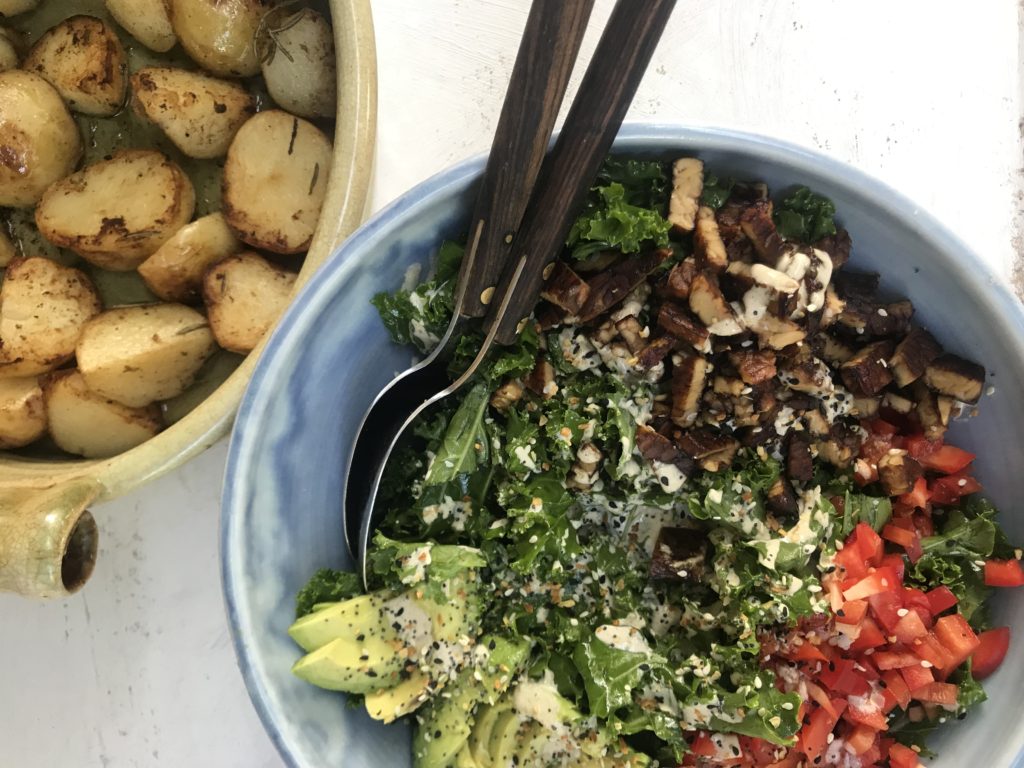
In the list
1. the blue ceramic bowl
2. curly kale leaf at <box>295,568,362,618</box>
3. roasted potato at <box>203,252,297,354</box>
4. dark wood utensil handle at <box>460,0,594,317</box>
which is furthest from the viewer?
roasted potato at <box>203,252,297,354</box>

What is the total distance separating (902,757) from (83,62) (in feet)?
6.21

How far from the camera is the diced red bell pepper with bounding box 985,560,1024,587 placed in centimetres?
130

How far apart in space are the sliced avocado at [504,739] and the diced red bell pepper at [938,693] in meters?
0.66

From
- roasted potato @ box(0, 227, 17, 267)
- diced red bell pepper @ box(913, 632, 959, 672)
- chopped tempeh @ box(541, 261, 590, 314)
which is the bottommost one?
roasted potato @ box(0, 227, 17, 267)

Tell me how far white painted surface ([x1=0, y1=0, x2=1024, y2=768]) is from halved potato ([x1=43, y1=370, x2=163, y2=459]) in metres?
0.12

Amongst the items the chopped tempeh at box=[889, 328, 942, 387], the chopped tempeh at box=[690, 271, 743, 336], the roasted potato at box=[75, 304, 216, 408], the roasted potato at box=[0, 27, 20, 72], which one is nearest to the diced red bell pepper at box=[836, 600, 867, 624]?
the chopped tempeh at box=[889, 328, 942, 387]

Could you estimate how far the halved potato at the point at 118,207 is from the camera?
1401 mm

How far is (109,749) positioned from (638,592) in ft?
3.57

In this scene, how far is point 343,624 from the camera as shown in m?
1.22

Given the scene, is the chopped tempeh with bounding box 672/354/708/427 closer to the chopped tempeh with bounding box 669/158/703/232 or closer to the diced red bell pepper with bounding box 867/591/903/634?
the chopped tempeh with bounding box 669/158/703/232

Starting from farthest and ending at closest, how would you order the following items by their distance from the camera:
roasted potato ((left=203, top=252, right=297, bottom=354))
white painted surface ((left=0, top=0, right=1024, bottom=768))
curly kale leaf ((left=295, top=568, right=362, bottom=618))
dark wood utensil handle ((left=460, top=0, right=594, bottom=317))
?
white painted surface ((left=0, top=0, right=1024, bottom=768)) → roasted potato ((left=203, top=252, right=297, bottom=354)) → curly kale leaf ((left=295, top=568, right=362, bottom=618)) → dark wood utensil handle ((left=460, top=0, right=594, bottom=317))

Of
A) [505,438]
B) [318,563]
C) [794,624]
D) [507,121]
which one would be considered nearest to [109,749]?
[318,563]

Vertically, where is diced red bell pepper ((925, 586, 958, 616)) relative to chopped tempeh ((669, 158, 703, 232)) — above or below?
below

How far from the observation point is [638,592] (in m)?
1.37
